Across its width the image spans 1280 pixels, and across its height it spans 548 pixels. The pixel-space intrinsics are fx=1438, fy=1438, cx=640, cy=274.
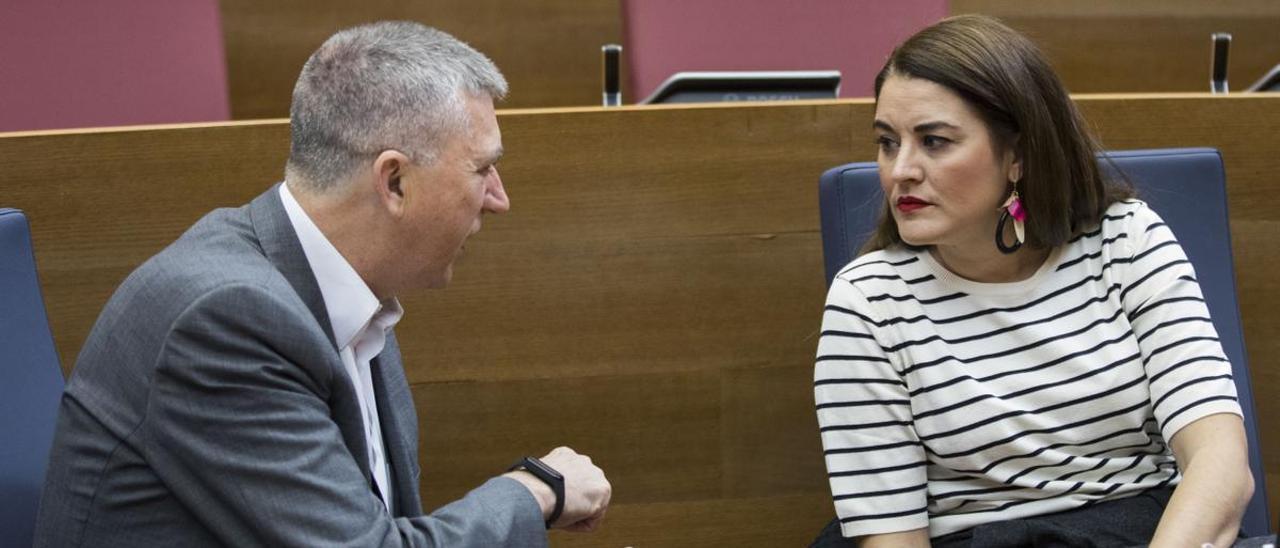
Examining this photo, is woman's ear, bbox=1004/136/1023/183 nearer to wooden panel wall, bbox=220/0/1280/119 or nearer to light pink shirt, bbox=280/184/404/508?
light pink shirt, bbox=280/184/404/508

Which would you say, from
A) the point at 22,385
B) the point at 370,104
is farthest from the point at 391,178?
the point at 22,385

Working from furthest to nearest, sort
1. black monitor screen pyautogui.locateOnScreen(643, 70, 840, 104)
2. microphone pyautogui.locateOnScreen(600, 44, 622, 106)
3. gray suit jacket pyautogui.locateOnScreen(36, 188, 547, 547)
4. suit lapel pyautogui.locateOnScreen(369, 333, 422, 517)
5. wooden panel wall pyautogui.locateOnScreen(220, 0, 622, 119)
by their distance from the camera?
wooden panel wall pyautogui.locateOnScreen(220, 0, 622, 119) < microphone pyautogui.locateOnScreen(600, 44, 622, 106) < black monitor screen pyautogui.locateOnScreen(643, 70, 840, 104) < suit lapel pyautogui.locateOnScreen(369, 333, 422, 517) < gray suit jacket pyautogui.locateOnScreen(36, 188, 547, 547)

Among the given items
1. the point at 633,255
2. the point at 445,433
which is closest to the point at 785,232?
the point at 633,255

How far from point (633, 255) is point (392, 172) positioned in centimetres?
59

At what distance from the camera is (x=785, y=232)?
162 centimetres

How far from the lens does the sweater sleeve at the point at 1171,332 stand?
1270mm

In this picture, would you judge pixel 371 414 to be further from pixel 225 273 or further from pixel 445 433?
pixel 445 433

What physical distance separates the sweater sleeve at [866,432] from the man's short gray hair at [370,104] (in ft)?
1.38

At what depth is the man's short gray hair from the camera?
1.04m

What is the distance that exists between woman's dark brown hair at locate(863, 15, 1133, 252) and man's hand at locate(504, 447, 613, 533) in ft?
1.34

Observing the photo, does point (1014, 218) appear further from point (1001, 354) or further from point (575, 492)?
point (575, 492)

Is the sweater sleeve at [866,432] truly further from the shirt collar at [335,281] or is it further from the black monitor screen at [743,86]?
the black monitor screen at [743,86]

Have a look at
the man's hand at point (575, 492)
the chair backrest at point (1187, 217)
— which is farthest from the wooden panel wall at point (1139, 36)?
the man's hand at point (575, 492)

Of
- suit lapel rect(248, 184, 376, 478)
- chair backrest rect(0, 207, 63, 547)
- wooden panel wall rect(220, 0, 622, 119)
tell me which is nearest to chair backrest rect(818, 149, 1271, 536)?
suit lapel rect(248, 184, 376, 478)
